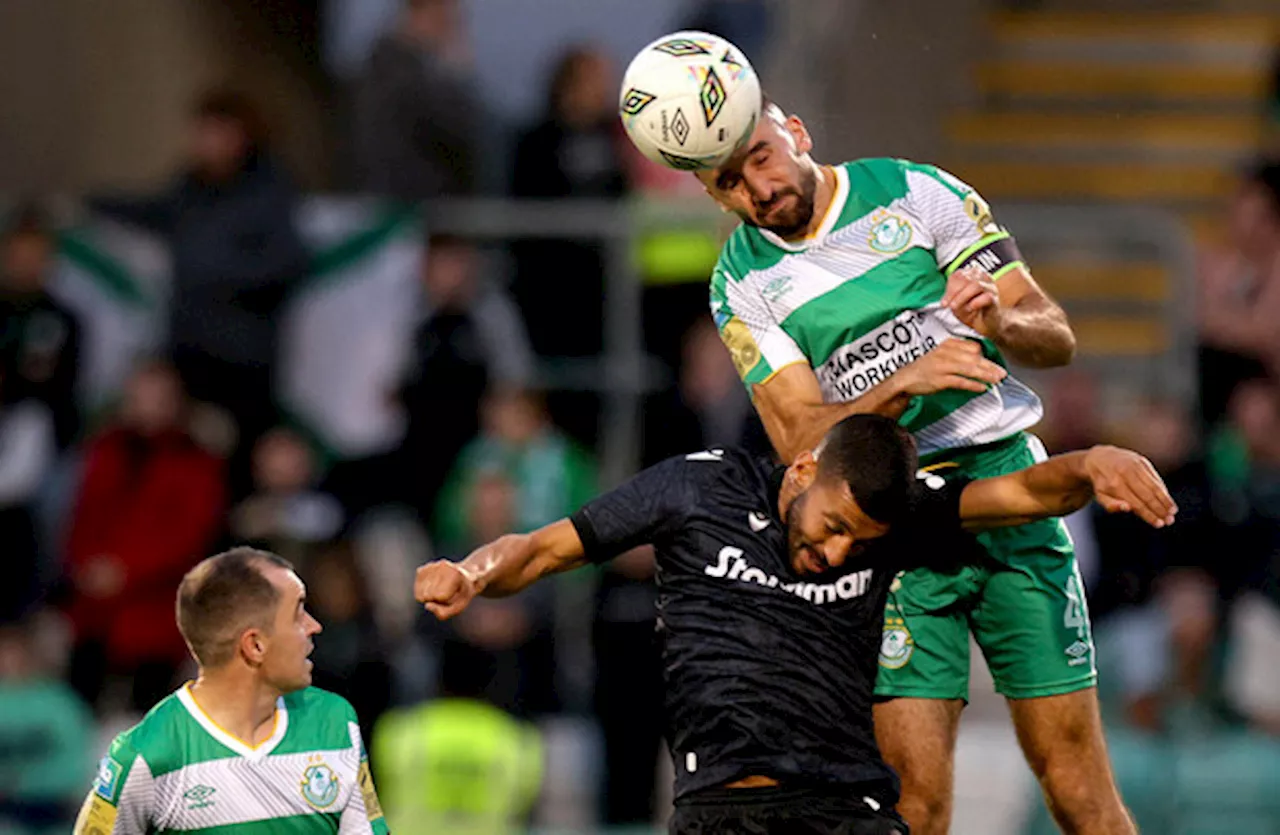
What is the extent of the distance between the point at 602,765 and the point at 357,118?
3946mm

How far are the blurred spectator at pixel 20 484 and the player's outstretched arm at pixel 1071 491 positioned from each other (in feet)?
23.2

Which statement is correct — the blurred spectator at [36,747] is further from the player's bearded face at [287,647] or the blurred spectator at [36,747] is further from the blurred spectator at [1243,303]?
the blurred spectator at [1243,303]

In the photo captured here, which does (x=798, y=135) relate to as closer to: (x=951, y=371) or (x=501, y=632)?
(x=951, y=371)

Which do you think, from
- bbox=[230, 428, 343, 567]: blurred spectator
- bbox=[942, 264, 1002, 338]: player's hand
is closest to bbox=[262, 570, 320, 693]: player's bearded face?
bbox=[942, 264, 1002, 338]: player's hand

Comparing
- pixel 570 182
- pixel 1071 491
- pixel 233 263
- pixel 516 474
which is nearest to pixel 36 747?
pixel 233 263

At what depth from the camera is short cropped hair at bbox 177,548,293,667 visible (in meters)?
6.19

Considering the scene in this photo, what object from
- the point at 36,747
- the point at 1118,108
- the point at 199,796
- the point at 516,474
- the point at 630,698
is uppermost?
the point at 1118,108

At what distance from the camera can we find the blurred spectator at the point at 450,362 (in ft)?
39.2

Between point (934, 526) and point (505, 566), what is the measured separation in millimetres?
1186

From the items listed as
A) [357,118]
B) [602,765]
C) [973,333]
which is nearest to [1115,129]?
[357,118]

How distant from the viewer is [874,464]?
610cm

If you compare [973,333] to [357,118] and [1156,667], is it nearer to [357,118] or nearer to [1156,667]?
[1156,667]

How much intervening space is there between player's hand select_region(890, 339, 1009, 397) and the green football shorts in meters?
0.46

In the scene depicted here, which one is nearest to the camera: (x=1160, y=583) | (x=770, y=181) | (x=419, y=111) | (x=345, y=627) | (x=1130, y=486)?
(x=1130, y=486)
